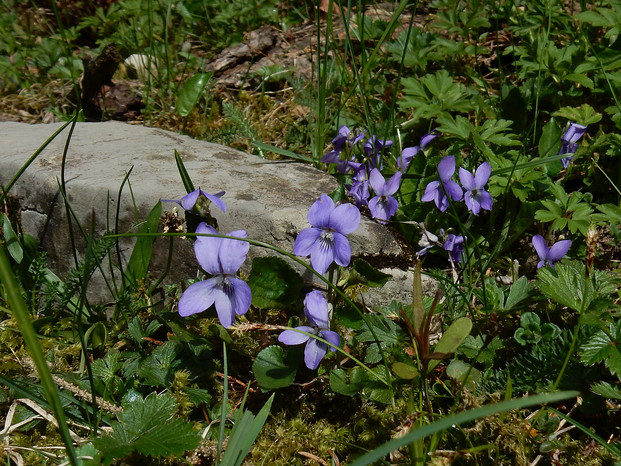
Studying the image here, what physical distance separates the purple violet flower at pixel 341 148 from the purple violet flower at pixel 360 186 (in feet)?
0.28

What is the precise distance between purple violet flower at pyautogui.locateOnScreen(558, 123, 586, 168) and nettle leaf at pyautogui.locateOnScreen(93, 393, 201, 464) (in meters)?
1.84

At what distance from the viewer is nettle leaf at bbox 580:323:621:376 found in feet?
5.29

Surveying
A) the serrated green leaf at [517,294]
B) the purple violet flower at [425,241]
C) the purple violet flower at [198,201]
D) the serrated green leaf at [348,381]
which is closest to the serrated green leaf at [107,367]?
the purple violet flower at [198,201]

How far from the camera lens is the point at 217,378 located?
6.44ft

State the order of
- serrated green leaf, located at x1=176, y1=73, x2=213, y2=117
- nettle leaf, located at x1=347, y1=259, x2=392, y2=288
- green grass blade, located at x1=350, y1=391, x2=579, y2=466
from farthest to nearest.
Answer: serrated green leaf, located at x1=176, y1=73, x2=213, y2=117, nettle leaf, located at x1=347, y1=259, x2=392, y2=288, green grass blade, located at x1=350, y1=391, x2=579, y2=466

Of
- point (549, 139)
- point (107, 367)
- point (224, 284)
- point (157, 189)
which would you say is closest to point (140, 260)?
point (157, 189)

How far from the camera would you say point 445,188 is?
2182 millimetres

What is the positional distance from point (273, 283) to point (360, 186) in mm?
740

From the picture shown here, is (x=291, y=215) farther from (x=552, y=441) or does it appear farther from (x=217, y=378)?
(x=552, y=441)

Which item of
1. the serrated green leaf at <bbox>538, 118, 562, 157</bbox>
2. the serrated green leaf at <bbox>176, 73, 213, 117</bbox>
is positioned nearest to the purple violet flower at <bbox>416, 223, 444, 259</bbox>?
the serrated green leaf at <bbox>538, 118, 562, 157</bbox>

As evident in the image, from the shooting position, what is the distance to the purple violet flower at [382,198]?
2.22 metres

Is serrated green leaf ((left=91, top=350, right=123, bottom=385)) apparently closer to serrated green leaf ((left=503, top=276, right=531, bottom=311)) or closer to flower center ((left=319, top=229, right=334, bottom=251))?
flower center ((left=319, top=229, right=334, bottom=251))

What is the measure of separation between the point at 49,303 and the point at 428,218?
144 cm

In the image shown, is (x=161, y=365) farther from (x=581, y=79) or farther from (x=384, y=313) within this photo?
(x=581, y=79)
